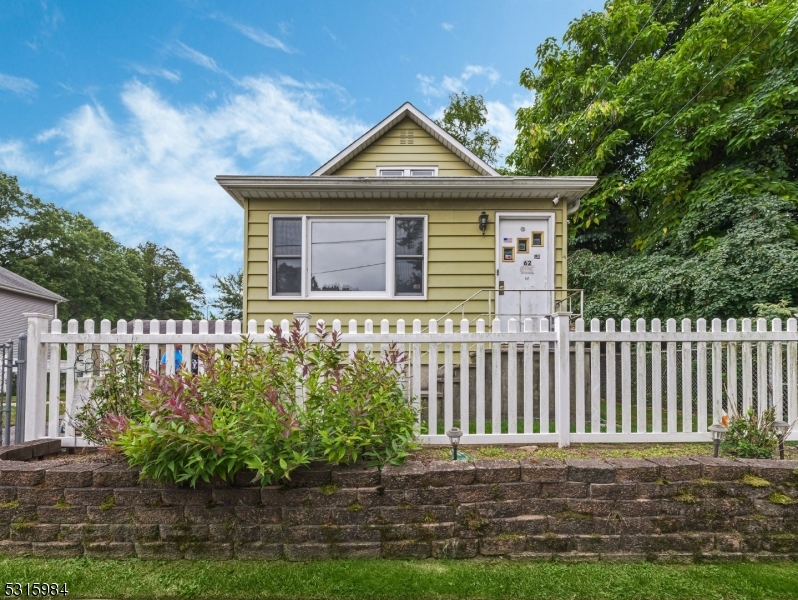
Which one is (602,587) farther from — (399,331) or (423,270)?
(423,270)

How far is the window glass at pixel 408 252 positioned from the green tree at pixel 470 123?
12041 millimetres

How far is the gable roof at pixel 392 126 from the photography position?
8.27 metres

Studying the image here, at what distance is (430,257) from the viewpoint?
6.75 meters

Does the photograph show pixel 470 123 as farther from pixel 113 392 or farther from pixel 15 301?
pixel 15 301

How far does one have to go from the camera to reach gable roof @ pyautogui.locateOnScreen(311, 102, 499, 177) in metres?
8.27

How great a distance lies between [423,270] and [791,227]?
23.4 ft

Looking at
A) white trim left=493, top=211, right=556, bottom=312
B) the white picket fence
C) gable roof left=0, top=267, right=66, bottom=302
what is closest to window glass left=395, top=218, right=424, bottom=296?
white trim left=493, top=211, right=556, bottom=312

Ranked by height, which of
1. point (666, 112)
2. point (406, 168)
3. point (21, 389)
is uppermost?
point (666, 112)

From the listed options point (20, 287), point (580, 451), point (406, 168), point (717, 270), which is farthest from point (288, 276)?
point (20, 287)

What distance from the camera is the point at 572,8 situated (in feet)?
43.9

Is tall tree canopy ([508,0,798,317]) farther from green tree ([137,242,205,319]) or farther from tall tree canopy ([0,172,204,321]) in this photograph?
green tree ([137,242,205,319])

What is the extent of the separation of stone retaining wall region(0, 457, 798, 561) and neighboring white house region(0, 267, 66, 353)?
18.4 meters

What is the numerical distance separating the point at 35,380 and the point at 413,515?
332cm

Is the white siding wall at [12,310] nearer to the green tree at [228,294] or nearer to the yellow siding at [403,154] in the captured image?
the green tree at [228,294]
